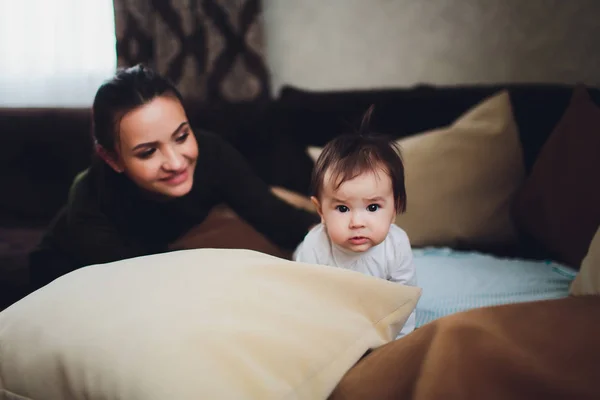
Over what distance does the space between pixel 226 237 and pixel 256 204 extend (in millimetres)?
131

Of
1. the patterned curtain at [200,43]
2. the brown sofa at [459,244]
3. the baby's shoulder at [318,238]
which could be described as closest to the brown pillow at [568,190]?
the brown sofa at [459,244]

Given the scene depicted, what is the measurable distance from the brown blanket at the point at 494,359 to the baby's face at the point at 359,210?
0.18m

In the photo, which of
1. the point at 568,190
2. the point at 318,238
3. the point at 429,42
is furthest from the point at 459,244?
the point at 429,42

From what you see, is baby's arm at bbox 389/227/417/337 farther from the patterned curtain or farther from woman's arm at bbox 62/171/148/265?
the patterned curtain

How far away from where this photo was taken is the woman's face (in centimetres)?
87

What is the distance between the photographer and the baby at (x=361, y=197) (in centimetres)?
64

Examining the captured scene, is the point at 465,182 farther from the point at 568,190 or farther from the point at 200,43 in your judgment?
the point at 200,43

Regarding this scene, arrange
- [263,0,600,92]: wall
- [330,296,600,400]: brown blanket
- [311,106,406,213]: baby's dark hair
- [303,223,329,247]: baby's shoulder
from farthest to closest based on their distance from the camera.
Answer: [263,0,600,92]: wall, [303,223,329,247]: baby's shoulder, [311,106,406,213]: baby's dark hair, [330,296,600,400]: brown blanket

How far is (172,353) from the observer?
0.48 meters

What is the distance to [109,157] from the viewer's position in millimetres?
932

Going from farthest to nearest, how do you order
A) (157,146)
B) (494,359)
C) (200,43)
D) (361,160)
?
(200,43) → (157,146) → (361,160) → (494,359)

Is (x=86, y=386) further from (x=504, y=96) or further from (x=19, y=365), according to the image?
(x=504, y=96)

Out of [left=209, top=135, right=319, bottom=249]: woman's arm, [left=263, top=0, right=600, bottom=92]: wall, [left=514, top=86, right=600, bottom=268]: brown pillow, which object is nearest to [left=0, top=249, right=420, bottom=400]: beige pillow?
[left=209, top=135, right=319, bottom=249]: woman's arm

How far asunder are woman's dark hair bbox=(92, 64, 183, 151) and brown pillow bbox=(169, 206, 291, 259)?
256 millimetres
